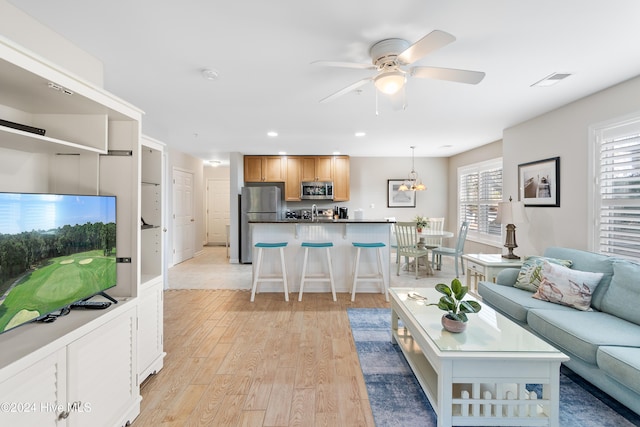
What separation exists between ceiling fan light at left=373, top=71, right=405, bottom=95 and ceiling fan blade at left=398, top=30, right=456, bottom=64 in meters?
0.10

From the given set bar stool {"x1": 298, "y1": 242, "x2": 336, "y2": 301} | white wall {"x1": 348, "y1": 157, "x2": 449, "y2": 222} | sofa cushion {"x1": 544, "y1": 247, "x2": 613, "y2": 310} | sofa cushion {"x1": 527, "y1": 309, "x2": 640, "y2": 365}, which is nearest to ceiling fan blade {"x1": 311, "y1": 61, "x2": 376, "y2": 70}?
sofa cushion {"x1": 527, "y1": 309, "x2": 640, "y2": 365}

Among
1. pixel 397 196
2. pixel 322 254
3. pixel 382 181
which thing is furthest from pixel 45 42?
pixel 397 196

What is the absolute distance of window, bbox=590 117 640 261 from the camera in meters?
2.53

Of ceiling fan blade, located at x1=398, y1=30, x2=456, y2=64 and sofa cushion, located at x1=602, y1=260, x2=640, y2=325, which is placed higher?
ceiling fan blade, located at x1=398, y1=30, x2=456, y2=64

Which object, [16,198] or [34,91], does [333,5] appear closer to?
[34,91]

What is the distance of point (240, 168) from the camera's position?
6.22m

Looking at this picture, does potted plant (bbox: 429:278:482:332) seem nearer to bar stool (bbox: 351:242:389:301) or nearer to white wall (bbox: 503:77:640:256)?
bar stool (bbox: 351:242:389:301)

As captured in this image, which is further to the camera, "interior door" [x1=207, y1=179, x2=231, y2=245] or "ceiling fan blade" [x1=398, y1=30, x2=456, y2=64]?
"interior door" [x1=207, y1=179, x2=231, y2=245]

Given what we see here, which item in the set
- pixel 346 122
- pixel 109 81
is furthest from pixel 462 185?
pixel 109 81

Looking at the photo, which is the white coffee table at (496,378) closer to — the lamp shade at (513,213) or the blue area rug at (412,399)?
the blue area rug at (412,399)

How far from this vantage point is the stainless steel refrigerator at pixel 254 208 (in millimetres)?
5941

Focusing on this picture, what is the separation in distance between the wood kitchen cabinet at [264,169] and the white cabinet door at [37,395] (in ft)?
17.6

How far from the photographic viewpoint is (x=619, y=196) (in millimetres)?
2656

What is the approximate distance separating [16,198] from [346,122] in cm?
342
